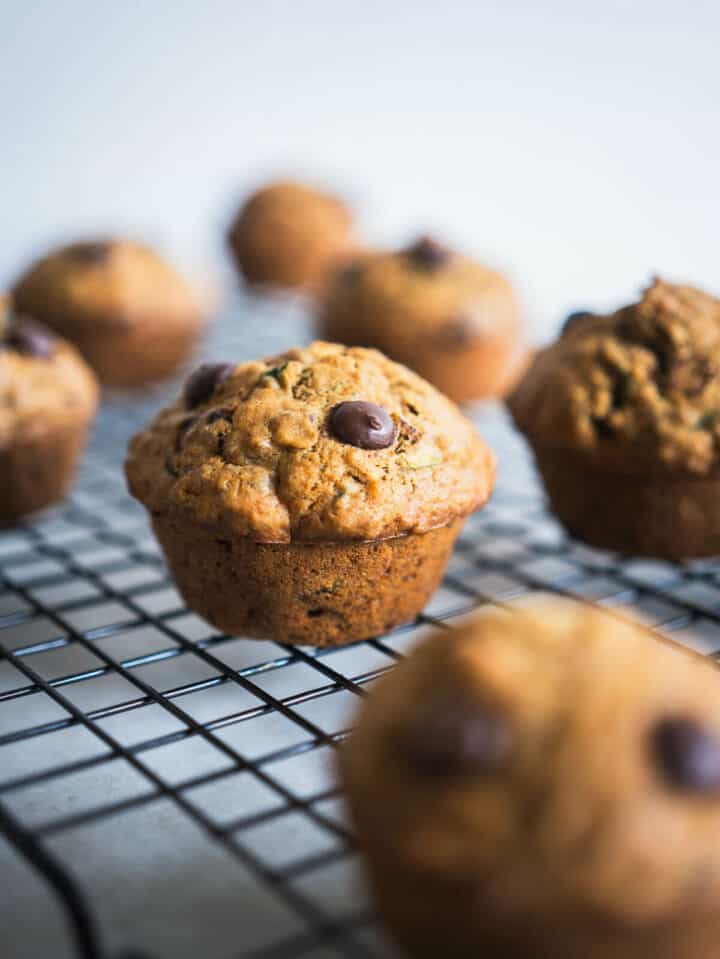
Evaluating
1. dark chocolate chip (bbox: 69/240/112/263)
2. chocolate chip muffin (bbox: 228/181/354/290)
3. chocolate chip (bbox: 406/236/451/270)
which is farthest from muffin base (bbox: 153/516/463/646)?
chocolate chip muffin (bbox: 228/181/354/290)

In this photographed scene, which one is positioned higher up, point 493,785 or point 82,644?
point 493,785

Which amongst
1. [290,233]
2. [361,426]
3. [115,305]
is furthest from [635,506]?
[290,233]

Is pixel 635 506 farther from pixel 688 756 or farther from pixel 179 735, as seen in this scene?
pixel 688 756

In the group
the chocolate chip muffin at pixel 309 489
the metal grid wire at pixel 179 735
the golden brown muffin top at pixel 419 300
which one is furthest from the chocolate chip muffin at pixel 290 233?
the chocolate chip muffin at pixel 309 489

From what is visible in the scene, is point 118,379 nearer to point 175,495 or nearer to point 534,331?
point 534,331

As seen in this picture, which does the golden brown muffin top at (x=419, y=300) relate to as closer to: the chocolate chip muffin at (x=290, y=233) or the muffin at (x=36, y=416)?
the muffin at (x=36, y=416)

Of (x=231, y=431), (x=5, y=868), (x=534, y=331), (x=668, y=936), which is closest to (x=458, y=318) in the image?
(x=534, y=331)
